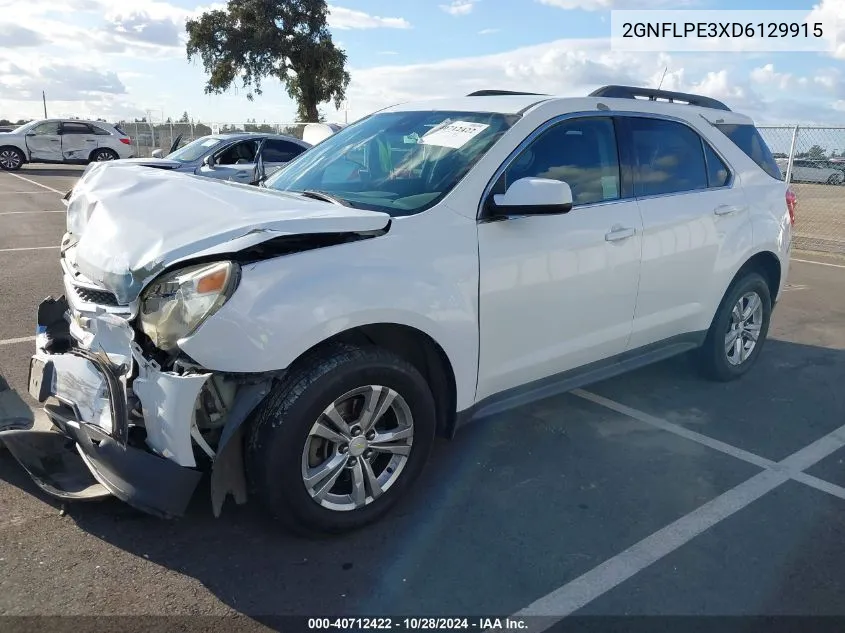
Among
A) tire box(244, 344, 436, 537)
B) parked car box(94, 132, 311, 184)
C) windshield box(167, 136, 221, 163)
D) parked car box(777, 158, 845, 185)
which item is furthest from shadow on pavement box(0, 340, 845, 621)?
parked car box(777, 158, 845, 185)

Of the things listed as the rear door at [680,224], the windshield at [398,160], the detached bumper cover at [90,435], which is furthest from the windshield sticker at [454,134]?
the detached bumper cover at [90,435]

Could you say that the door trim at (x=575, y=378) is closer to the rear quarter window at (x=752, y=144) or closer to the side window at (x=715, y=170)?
the side window at (x=715, y=170)

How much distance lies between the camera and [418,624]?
8.44ft

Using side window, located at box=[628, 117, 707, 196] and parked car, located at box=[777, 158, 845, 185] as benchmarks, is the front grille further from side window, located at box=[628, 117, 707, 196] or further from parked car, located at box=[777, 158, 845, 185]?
parked car, located at box=[777, 158, 845, 185]

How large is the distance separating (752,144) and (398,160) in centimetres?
281

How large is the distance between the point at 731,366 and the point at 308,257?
354 centimetres

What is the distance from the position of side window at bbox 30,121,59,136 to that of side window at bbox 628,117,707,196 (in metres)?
25.8

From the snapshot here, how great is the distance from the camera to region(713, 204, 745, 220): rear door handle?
4.51 metres

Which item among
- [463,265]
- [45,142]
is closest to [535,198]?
[463,265]

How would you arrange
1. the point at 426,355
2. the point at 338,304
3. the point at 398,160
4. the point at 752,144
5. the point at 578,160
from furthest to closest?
the point at 752,144 < the point at 578,160 < the point at 398,160 < the point at 426,355 < the point at 338,304

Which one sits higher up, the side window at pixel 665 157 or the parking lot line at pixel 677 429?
the side window at pixel 665 157

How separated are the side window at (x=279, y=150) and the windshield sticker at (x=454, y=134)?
991cm

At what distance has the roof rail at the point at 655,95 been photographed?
13.9 feet

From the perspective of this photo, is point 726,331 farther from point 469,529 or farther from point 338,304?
point 338,304
